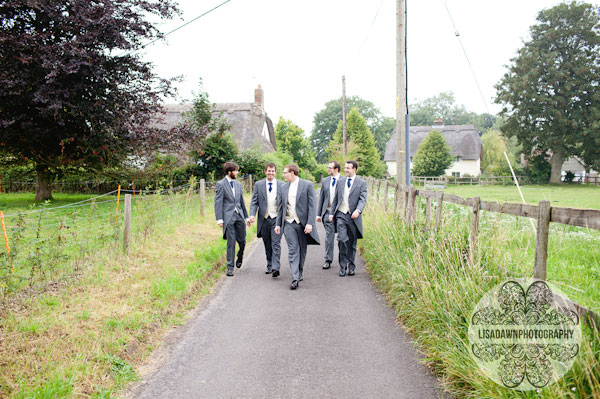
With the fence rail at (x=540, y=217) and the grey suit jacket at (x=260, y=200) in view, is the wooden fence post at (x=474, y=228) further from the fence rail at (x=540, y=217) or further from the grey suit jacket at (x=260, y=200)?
the grey suit jacket at (x=260, y=200)

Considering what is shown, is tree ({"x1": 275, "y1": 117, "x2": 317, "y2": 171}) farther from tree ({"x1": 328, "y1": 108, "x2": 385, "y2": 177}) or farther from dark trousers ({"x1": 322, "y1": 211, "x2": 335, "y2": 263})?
dark trousers ({"x1": 322, "y1": 211, "x2": 335, "y2": 263})

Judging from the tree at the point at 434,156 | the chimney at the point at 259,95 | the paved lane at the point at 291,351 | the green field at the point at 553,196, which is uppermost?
the chimney at the point at 259,95

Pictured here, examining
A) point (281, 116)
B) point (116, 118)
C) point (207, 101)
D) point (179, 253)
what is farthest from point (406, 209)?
point (281, 116)

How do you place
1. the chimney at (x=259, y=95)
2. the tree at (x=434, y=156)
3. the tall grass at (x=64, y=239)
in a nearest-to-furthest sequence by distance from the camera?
1. the tall grass at (x=64, y=239)
2. the chimney at (x=259, y=95)
3. the tree at (x=434, y=156)

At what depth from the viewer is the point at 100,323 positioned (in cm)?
522

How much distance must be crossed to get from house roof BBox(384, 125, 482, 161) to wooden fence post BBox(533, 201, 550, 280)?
6777cm

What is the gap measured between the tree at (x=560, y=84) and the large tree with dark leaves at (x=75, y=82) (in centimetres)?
4257

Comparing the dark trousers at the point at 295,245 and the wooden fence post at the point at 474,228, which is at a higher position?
the wooden fence post at the point at 474,228

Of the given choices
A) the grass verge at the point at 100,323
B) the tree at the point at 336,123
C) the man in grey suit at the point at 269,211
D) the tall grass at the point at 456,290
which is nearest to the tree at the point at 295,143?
the tree at the point at 336,123

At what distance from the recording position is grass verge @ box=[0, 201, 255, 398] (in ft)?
12.8

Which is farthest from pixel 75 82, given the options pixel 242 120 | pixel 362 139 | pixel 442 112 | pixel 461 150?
pixel 442 112

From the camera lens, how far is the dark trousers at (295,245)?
7.78m

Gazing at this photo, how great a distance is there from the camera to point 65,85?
1541 centimetres

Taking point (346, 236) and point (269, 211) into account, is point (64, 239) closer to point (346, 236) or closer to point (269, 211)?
point (269, 211)
